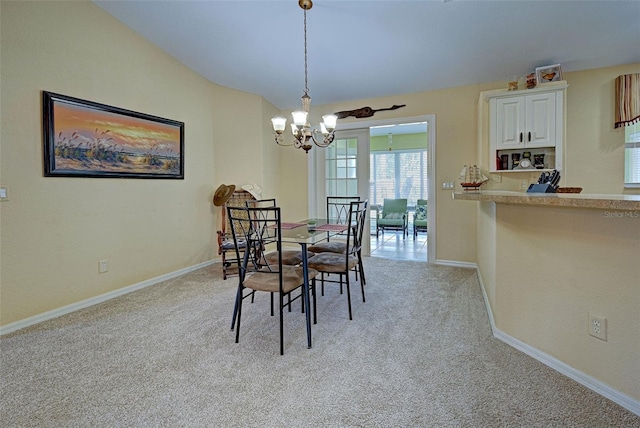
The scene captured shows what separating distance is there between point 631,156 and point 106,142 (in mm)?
5532

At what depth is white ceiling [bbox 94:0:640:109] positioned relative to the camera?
2.89 metres

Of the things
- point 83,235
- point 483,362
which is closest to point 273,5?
point 83,235

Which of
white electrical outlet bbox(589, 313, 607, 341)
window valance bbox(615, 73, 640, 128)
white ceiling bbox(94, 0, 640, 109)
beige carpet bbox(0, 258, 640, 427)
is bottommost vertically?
beige carpet bbox(0, 258, 640, 427)

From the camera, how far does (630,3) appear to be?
2654mm

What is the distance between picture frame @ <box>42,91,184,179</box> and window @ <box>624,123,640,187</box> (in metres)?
5.13

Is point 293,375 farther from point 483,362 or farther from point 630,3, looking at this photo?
point 630,3

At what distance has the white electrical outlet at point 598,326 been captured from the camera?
5.59 ft

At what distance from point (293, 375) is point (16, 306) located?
8.16 feet

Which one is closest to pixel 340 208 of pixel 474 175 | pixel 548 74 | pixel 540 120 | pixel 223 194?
pixel 223 194

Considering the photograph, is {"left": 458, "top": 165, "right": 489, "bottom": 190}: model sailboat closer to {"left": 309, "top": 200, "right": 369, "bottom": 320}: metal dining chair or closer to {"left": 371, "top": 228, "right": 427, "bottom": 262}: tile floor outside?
{"left": 371, "top": 228, "right": 427, "bottom": 262}: tile floor outside

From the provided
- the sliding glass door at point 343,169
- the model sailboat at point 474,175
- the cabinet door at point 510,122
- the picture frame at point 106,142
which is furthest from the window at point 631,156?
the picture frame at point 106,142

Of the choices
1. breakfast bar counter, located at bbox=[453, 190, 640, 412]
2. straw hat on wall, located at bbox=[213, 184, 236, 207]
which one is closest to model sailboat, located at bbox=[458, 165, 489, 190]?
breakfast bar counter, located at bbox=[453, 190, 640, 412]

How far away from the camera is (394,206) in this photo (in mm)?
7492

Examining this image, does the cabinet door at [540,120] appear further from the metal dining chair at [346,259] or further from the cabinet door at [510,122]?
the metal dining chair at [346,259]
